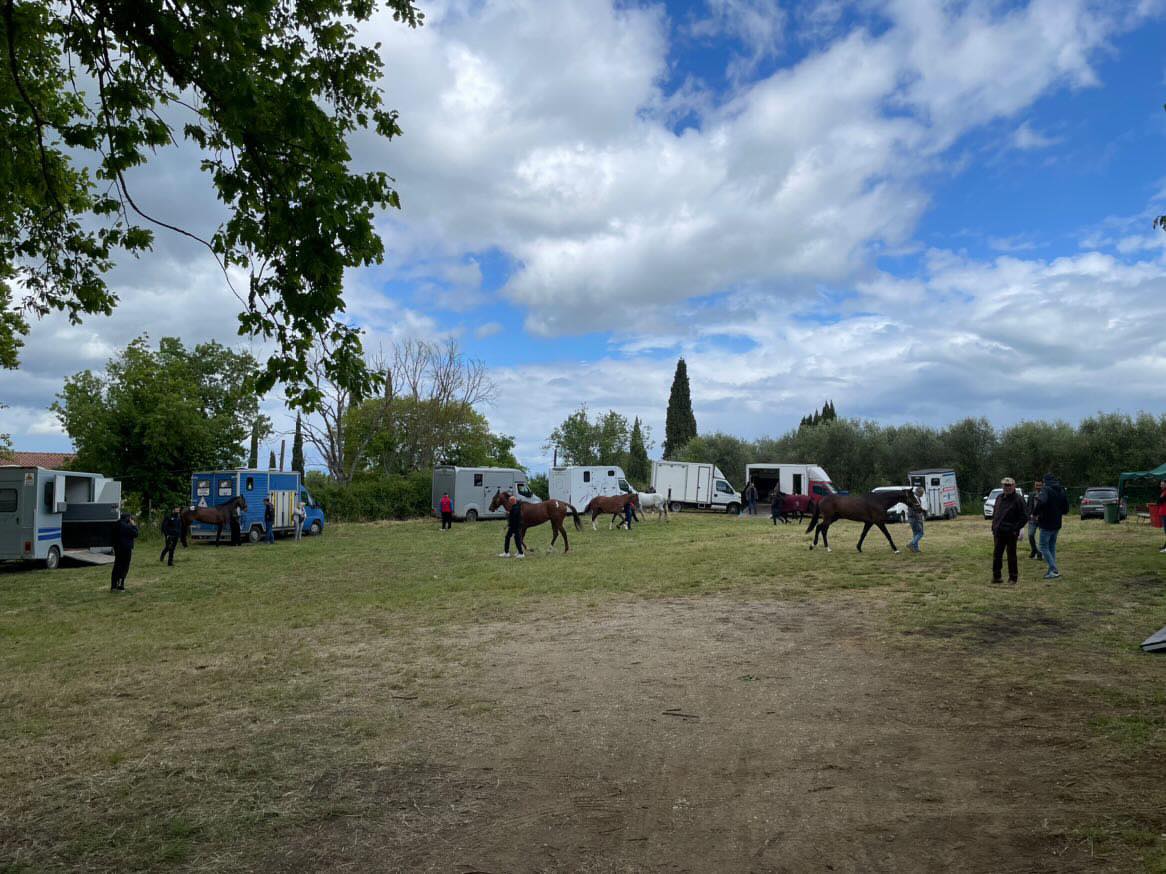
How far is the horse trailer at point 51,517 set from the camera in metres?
18.4

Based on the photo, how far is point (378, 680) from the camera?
715cm

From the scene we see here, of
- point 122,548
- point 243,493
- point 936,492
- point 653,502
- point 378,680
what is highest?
point 936,492

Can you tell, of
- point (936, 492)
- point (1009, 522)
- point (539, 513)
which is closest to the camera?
point (1009, 522)

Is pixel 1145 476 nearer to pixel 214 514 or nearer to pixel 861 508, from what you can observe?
pixel 861 508

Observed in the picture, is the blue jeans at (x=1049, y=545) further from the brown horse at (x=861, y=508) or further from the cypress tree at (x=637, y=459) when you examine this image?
the cypress tree at (x=637, y=459)

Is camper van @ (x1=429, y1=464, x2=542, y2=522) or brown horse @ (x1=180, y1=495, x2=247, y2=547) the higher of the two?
camper van @ (x1=429, y1=464, x2=542, y2=522)

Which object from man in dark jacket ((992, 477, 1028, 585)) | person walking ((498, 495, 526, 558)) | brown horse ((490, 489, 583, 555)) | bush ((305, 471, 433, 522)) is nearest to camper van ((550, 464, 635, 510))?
bush ((305, 471, 433, 522))

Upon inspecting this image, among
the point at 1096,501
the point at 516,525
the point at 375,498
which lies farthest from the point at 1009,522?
the point at 375,498

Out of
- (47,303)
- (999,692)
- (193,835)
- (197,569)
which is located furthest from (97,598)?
(999,692)

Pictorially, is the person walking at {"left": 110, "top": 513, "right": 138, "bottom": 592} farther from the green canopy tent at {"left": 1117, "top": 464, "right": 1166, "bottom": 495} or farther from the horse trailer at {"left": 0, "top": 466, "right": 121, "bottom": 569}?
the green canopy tent at {"left": 1117, "top": 464, "right": 1166, "bottom": 495}

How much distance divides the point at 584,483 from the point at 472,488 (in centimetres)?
547

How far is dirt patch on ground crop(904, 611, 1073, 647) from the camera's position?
8328 mm

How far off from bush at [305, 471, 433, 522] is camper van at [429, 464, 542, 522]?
3.47m

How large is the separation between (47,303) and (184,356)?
53714 millimetres
